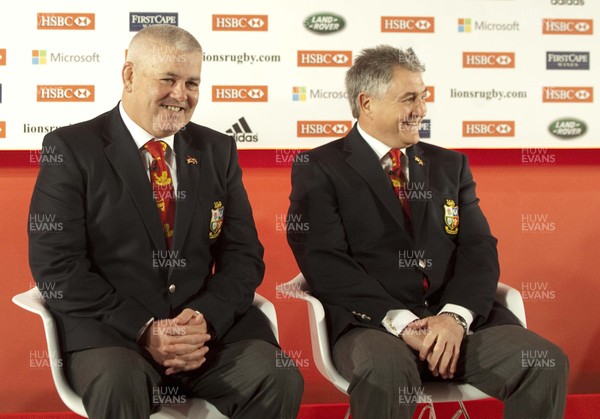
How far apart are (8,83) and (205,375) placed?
6.19 ft

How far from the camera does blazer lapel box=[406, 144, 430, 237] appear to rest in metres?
3.02

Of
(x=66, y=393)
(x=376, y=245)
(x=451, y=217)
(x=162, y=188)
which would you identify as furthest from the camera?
(x=451, y=217)

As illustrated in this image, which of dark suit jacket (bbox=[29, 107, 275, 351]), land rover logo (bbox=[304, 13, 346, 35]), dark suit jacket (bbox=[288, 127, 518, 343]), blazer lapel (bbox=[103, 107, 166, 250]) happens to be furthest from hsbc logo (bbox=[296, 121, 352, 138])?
blazer lapel (bbox=[103, 107, 166, 250])

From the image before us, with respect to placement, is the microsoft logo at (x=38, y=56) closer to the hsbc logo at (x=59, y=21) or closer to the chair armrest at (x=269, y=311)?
the hsbc logo at (x=59, y=21)

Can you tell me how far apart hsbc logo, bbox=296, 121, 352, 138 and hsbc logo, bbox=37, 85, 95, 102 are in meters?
1.04

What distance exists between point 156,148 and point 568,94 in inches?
88.8

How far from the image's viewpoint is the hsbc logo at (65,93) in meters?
3.66

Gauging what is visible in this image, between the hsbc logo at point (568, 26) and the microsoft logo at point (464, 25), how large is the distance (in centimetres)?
40

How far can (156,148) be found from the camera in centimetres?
282

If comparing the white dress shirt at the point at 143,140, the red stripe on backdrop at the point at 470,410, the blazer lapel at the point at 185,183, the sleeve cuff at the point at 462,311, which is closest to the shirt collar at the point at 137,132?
the white dress shirt at the point at 143,140

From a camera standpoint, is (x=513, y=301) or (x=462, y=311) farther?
(x=513, y=301)

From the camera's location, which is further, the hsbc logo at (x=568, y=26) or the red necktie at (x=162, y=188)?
the hsbc logo at (x=568, y=26)

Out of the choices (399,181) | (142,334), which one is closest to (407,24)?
(399,181)

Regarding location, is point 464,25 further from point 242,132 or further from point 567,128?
point 242,132
